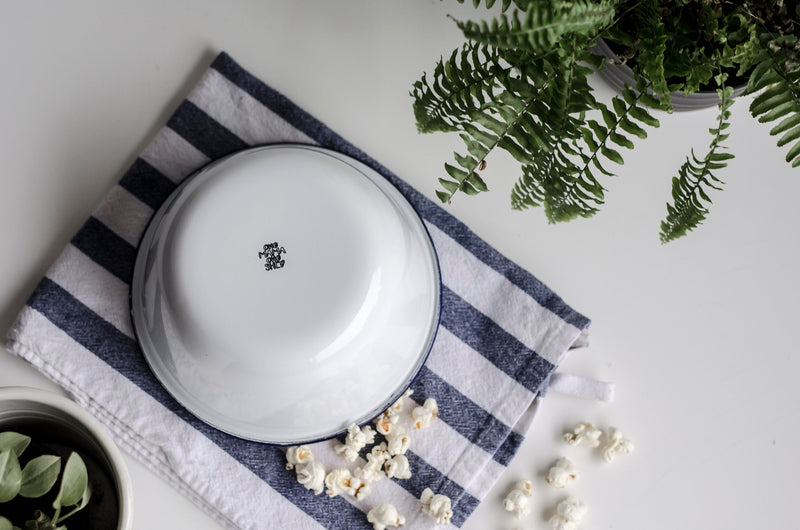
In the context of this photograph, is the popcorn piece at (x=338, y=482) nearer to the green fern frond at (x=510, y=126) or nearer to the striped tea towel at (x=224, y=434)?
the striped tea towel at (x=224, y=434)

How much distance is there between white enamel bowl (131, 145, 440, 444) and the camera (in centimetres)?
60

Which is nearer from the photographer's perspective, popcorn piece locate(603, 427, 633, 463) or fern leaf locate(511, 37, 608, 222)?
fern leaf locate(511, 37, 608, 222)

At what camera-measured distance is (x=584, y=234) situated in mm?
761

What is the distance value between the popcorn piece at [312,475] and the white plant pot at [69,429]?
0.20 m

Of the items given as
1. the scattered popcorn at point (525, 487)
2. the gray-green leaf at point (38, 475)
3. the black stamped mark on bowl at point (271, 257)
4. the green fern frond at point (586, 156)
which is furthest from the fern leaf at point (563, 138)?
the gray-green leaf at point (38, 475)

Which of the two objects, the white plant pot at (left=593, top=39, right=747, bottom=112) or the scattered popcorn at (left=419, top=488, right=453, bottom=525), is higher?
the white plant pot at (left=593, top=39, right=747, bottom=112)

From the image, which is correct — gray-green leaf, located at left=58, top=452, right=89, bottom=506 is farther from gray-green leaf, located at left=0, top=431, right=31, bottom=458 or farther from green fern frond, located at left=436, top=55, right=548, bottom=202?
green fern frond, located at left=436, top=55, right=548, bottom=202

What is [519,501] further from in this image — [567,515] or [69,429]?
[69,429]

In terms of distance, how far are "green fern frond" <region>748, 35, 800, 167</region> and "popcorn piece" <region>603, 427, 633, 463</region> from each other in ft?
1.16

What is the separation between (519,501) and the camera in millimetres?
727

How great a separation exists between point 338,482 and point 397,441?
0.08 metres

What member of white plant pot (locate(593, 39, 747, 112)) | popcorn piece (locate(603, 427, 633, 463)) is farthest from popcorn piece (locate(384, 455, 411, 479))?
white plant pot (locate(593, 39, 747, 112))

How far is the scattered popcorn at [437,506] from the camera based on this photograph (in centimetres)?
71

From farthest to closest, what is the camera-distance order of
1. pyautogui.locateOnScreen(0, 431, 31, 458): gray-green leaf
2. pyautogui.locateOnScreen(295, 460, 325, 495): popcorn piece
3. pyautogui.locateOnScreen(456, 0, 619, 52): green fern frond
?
pyautogui.locateOnScreen(295, 460, 325, 495): popcorn piece → pyautogui.locateOnScreen(0, 431, 31, 458): gray-green leaf → pyautogui.locateOnScreen(456, 0, 619, 52): green fern frond
